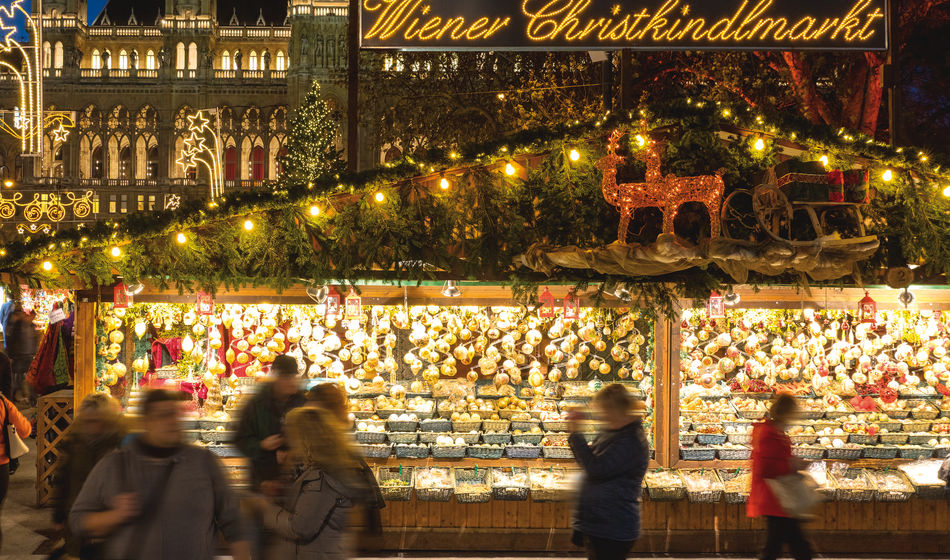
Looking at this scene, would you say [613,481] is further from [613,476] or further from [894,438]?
[894,438]

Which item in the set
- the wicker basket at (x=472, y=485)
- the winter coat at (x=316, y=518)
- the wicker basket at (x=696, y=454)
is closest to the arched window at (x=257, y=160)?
the wicker basket at (x=472, y=485)

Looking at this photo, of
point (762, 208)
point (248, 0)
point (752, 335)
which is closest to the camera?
point (762, 208)

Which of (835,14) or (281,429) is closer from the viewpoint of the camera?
(281,429)

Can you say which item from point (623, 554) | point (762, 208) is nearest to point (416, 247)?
point (762, 208)

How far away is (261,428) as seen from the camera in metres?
4.61

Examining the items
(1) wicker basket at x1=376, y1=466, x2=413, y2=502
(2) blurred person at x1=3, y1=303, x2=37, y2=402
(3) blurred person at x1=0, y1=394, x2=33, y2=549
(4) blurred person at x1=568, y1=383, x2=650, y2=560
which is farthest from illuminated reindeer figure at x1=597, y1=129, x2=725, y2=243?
(2) blurred person at x1=3, y1=303, x2=37, y2=402

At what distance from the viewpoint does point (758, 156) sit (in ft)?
19.2

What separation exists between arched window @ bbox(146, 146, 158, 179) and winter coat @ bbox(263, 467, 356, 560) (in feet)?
149

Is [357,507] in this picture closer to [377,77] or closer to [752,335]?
[752,335]

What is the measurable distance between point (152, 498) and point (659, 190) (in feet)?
12.0

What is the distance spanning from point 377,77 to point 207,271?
1103 centimetres

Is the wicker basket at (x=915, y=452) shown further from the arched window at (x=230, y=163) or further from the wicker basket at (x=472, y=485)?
the arched window at (x=230, y=163)

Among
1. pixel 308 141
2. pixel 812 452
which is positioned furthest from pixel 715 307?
pixel 308 141

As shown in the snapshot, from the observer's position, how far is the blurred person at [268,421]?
4.50 m
